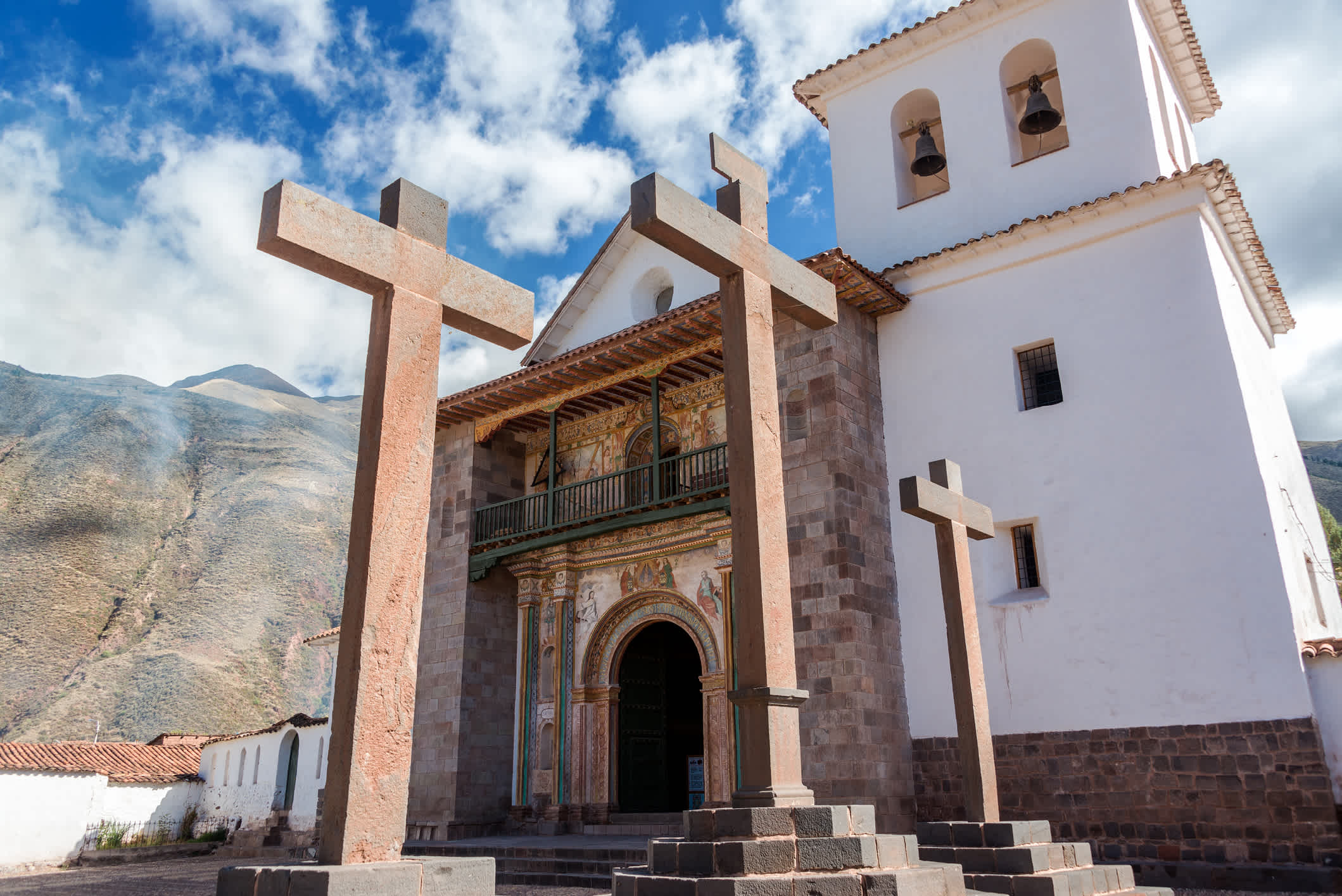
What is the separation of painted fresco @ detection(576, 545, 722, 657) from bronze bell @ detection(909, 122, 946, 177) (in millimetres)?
5042

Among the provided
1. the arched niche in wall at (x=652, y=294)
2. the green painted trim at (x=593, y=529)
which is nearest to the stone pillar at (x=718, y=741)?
the green painted trim at (x=593, y=529)

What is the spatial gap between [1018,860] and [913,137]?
9.49 meters

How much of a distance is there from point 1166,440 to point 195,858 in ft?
60.3

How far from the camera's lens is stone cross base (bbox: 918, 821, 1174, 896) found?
5445 mm

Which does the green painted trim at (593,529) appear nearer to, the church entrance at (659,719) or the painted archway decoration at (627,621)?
the painted archway decoration at (627,621)

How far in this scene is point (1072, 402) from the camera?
392 inches

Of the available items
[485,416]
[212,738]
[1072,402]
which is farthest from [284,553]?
[1072,402]

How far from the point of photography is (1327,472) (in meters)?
48.2

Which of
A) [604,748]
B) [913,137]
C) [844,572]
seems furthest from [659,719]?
[913,137]

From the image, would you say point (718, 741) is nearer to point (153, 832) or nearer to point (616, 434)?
point (616, 434)

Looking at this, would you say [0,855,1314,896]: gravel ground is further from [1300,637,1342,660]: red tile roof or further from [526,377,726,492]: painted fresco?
[526,377,726,492]: painted fresco

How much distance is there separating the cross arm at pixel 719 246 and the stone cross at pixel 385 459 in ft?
2.54

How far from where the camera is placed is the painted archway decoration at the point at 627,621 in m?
12.0

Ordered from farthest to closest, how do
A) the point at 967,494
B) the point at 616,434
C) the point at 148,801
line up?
the point at 148,801 → the point at 616,434 → the point at 967,494
